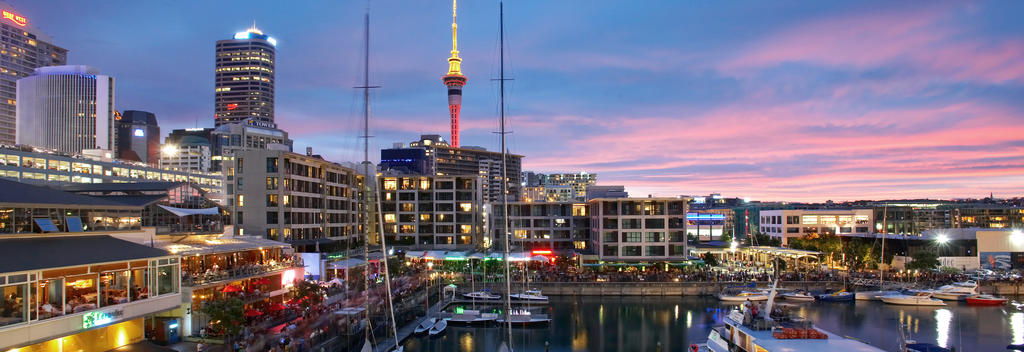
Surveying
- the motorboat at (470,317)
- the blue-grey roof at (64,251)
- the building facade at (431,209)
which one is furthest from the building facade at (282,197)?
the blue-grey roof at (64,251)

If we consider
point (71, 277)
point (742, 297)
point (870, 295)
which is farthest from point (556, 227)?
point (71, 277)

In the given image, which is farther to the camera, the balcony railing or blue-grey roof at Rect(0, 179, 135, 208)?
the balcony railing

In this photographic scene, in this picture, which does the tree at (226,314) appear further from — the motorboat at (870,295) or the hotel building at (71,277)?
the motorboat at (870,295)

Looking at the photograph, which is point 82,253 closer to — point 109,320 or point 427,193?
point 109,320

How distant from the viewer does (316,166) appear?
272 ft

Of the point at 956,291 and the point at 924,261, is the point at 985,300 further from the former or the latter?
the point at 924,261

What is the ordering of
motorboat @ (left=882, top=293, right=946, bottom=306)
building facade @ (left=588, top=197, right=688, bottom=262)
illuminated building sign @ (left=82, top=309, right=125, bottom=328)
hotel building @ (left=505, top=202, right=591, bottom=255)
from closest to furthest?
illuminated building sign @ (left=82, top=309, right=125, bottom=328)
motorboat @ (left=882, top=293, right=946, bottom=306)
building facade @ (left=588, top=197, right=688, bottom=262)
hotel building @ (left=505, top=202, right=591, bottom=255)

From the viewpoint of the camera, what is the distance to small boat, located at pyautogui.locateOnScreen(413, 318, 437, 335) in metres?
52.8

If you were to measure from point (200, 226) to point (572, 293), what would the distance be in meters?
42.7

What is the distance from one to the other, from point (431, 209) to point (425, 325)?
1966 inches

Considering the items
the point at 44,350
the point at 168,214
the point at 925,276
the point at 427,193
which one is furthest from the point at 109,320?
the point at 925,276

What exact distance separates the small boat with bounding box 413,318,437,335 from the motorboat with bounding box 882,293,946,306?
51260 millimetres

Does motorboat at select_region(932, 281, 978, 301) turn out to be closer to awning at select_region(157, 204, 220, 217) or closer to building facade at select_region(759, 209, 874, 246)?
building facade at select_region(759, 209, 874, 246)

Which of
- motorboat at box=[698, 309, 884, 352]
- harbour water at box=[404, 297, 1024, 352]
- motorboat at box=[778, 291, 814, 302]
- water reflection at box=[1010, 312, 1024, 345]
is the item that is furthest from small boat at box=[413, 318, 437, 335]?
water reflection at box=[1010, 312, 1024, 345]
